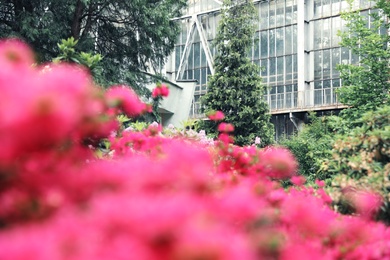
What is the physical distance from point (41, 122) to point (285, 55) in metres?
26.4

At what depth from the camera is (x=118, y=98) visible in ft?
8.39

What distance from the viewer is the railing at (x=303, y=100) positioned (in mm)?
24844

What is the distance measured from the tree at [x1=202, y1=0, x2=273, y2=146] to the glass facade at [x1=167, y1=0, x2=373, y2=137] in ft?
8.76

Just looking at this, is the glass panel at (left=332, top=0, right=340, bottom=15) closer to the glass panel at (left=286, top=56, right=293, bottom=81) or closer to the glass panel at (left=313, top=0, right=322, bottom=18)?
the glass panel at (left=313, top=0, right=322, bottom=18)

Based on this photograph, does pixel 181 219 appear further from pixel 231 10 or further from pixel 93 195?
pixel 231 10

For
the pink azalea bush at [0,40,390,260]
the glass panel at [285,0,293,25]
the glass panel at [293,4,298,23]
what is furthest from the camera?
the glass panel at [285,0,293,25]

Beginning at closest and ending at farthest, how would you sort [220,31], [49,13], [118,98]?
[118,98] < [49,13] < [220,31]

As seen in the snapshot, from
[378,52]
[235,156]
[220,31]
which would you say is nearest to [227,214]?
[235,156]

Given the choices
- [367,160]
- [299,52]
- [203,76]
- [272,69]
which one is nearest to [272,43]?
[272,69]

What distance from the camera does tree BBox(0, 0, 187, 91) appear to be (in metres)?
11.9

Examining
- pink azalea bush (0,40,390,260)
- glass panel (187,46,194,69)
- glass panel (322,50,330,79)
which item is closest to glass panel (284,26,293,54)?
glass panel (322,50,330,79)

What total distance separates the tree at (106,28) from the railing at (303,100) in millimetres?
11001

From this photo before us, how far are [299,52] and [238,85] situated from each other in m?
6.50

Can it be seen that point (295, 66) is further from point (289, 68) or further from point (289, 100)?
point (289, 100)
